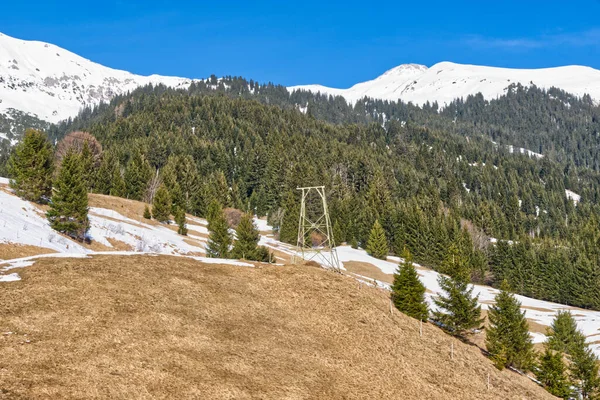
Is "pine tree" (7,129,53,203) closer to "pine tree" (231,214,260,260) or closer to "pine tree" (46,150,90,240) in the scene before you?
"pine tree" (46,150,90,240)

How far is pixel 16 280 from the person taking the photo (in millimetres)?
24109

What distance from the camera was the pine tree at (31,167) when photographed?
55938 millimetres

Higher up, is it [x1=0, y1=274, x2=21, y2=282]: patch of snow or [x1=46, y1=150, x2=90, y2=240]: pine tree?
[x1=46, y1=150, x2=90, y2=240]: pine tree

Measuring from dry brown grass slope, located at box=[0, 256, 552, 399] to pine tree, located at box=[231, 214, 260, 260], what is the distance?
81.8 ft

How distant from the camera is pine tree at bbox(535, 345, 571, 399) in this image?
32688 mm

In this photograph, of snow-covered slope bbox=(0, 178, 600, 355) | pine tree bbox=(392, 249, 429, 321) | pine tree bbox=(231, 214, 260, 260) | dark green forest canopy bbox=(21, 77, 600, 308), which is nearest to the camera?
pine tree bbox=(392, 249, 429, 321)

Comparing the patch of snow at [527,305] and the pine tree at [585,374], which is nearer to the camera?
the pine tree at [585,374]

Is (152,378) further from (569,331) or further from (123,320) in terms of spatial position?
(569,331)

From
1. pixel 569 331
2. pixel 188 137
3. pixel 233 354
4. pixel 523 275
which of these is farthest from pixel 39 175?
pixel 188 137

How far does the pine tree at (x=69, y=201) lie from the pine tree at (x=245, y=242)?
58.6 feet

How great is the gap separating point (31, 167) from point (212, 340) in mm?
47541

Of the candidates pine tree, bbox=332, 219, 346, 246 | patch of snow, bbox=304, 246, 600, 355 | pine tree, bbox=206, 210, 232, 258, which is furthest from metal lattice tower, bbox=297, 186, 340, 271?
pine tree, bbox=206, 210, 232, 258

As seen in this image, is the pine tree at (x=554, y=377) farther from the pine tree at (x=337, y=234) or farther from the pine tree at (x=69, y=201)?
the pine tree at (x=337, y=234)

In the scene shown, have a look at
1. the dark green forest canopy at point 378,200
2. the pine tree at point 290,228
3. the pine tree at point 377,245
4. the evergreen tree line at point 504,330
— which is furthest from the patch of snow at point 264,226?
the evergreen tree line at point 504,330
